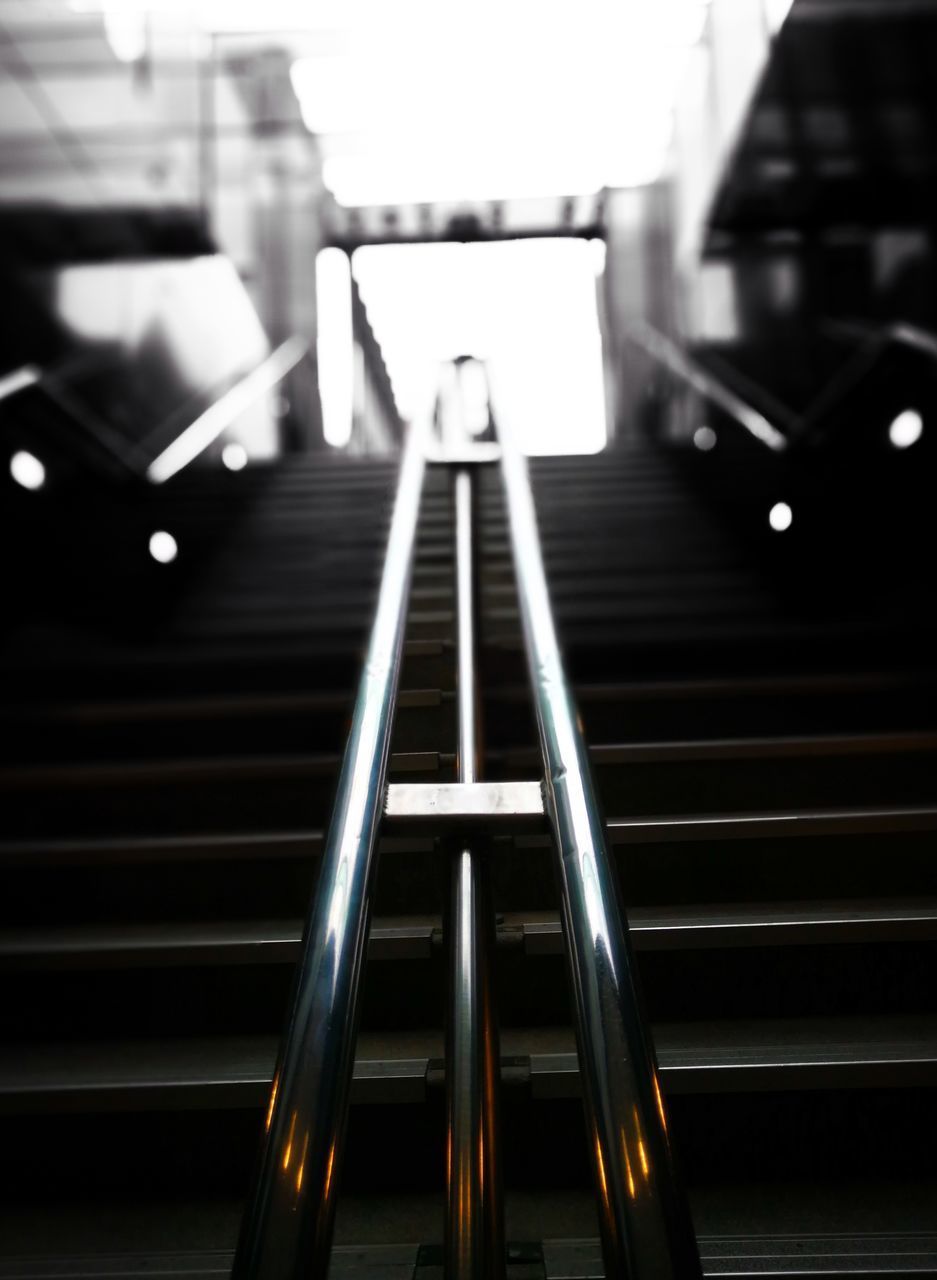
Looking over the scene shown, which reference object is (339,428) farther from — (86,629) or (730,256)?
(86,629)

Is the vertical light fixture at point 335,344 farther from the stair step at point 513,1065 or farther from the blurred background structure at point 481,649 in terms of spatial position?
the stair step at point 513,1065

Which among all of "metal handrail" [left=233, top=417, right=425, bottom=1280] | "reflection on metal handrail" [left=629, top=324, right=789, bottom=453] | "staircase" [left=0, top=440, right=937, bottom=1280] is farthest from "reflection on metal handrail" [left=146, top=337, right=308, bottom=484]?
"metal handrail" [left=233, top=417, right=425, bottom=1280]

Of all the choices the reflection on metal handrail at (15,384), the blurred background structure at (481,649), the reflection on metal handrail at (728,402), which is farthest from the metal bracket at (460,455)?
the reflection on metal handrail at (15,384)

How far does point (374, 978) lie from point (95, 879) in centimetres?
62

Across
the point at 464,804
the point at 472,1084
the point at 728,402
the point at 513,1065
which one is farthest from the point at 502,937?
the point at 728,402

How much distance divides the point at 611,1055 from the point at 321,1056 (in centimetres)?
22

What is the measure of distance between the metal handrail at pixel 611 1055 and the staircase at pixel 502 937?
4 cm

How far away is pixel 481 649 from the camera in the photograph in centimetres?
195

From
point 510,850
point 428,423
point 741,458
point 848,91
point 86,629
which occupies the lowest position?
point 510,850

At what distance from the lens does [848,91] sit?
4211 millimetres

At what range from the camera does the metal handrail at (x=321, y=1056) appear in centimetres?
63

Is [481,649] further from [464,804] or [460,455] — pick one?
[460,455]

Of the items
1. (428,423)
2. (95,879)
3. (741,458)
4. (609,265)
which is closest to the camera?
(95,879)

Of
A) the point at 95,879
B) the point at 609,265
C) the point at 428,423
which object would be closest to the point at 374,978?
the point at 95,879
